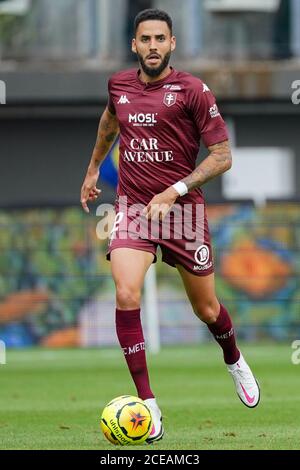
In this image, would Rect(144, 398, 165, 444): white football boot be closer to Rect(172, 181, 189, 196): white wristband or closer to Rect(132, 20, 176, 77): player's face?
Rect(172, 181, 189, 196): white wristband

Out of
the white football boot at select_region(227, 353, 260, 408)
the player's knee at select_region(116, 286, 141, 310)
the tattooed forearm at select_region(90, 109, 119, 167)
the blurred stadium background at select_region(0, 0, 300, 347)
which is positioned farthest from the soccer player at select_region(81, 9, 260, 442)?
the blurred stadium background at select_region(0, 0, 300, 347)

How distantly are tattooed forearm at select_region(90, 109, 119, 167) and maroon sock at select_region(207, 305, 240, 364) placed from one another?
1505 mm

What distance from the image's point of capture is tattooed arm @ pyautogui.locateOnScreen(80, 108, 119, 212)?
1155cm

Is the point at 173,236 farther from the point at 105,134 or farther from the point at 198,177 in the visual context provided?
the point at 105,134

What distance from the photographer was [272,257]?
23.6 m

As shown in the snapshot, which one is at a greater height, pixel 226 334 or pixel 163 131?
pixel 163 131

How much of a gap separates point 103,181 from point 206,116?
13.2 metres

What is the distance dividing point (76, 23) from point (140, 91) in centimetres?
1627

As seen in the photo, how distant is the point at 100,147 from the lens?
38.4ft

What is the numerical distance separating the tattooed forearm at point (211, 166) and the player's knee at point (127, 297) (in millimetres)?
858

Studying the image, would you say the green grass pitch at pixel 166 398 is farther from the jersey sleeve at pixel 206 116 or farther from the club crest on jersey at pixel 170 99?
the club crest on jersey at pixel 170 99

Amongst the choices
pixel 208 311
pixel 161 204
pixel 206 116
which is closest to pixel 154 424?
pixel 208 311
